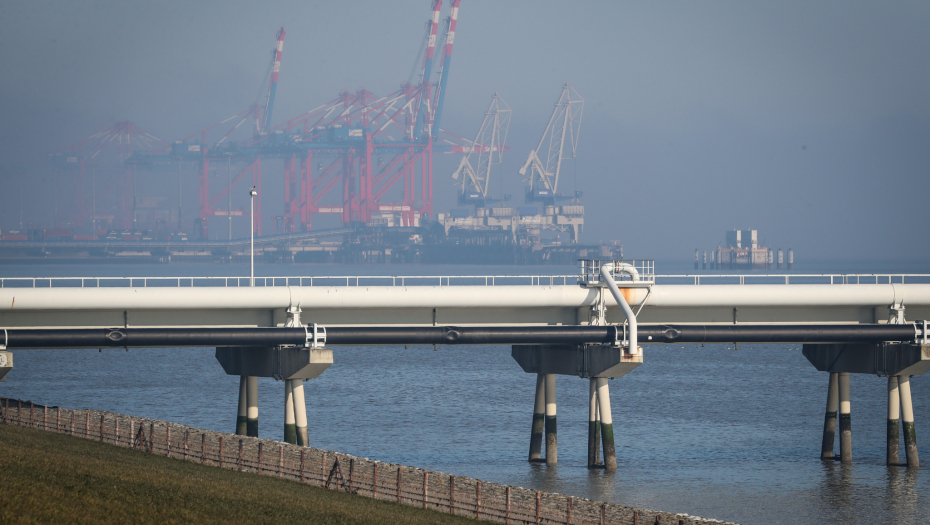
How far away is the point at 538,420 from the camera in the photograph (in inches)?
2096

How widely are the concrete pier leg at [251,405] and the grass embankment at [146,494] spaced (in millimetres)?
10691

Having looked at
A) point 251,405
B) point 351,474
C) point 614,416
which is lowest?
point 614,416

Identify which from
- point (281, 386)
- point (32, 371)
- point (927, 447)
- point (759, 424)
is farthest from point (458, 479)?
point (32, 371)

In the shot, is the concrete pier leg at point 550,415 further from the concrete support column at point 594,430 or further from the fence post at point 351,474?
the fence post at point 351,474

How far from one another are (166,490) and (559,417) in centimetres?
4603

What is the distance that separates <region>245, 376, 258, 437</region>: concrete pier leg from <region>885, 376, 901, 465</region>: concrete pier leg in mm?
28617

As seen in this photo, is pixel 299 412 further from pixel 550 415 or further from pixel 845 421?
pixel 845 421

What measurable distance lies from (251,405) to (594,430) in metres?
15.5

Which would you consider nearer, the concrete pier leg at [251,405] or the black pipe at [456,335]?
the black pipe at [456,335]

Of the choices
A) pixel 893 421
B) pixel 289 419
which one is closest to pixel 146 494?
pixel 289 419

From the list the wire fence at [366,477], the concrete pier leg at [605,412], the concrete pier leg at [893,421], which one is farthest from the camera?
the concrete pier leg at [893,421]

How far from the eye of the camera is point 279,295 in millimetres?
45875

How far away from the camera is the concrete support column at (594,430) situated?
5034 cm

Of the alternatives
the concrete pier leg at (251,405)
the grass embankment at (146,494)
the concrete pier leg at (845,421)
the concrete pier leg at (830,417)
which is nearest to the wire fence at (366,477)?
the grass embankment at (146,494)
